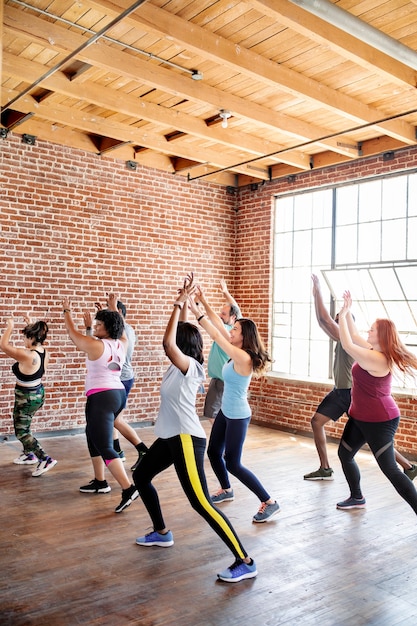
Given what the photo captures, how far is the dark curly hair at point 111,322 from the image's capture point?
181 inches

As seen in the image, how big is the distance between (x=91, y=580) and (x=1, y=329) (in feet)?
13.7

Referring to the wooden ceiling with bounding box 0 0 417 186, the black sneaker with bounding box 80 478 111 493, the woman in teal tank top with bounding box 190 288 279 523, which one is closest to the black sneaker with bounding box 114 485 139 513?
the black sneaker with bounding box 80 478 111 493

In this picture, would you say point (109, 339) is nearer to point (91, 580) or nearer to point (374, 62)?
point (91, 580)

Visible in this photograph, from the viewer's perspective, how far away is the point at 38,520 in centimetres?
430

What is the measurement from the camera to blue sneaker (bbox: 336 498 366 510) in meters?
4.82

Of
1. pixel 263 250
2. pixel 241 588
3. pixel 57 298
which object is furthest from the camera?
pixel 263 250

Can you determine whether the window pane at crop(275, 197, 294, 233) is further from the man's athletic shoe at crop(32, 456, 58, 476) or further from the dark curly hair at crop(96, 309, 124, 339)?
the man's athletic shoe at crop(32, 456, 58, 476)

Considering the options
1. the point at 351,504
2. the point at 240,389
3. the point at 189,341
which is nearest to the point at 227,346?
the point at 189,341

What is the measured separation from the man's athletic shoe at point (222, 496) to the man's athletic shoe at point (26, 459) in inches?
82.9

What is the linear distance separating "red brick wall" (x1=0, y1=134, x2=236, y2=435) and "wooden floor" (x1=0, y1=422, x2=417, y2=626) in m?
2.05

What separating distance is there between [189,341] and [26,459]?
3202mm

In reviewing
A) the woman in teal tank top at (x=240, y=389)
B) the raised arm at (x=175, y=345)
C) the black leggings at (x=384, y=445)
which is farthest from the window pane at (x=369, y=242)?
the raised arm at (x=175, y=345)

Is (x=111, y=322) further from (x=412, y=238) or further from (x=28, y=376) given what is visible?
(x=412, y=238)

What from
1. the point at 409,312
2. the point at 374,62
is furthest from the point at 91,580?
the point at 409,312
